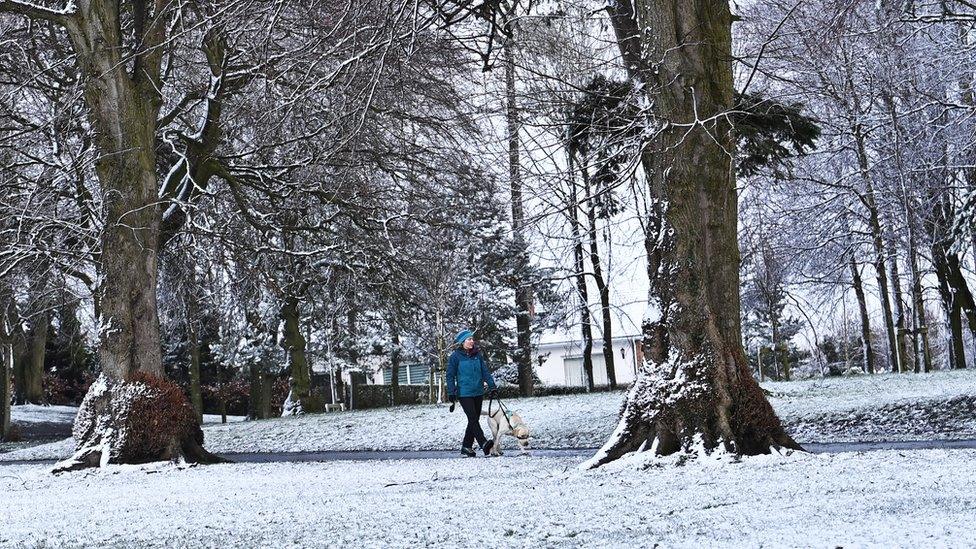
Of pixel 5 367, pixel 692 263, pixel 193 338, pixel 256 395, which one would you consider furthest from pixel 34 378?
pixel 692 263

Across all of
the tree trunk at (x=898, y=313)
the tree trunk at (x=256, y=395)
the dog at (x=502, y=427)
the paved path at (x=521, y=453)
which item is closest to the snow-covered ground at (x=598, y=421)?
the paved path at (x=521, y=453)

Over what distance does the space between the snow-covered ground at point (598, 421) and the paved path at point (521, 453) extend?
0.65 metres

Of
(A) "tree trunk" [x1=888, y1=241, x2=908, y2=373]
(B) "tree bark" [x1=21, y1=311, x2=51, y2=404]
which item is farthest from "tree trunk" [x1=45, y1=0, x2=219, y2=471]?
(B) "tree bark" [x1=21, y1=311, x2=51, y2=404]

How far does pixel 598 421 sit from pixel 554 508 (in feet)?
41.0

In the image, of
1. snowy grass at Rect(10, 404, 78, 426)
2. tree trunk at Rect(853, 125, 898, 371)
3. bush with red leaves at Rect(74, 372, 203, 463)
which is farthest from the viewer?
snowy grass at Rect(10, 404, 78, 426)

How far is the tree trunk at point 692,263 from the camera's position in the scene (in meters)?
10.3

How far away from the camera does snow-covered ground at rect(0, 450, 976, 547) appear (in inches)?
226

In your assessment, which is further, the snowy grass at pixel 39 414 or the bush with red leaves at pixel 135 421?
the snowy grass at pixel 39 414

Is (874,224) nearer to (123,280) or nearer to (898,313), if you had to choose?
(898,313)

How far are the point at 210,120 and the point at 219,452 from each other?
24.0ft

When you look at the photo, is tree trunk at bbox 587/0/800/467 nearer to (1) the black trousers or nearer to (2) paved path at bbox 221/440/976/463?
(2) paved path at bbox 221/440/976/463

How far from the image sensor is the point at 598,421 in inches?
768

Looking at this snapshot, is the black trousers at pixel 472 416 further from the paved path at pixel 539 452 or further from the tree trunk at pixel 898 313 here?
the tree trunk at pixel 898 313

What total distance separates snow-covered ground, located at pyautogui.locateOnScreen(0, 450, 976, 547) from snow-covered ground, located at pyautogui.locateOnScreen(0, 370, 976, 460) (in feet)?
20.0
